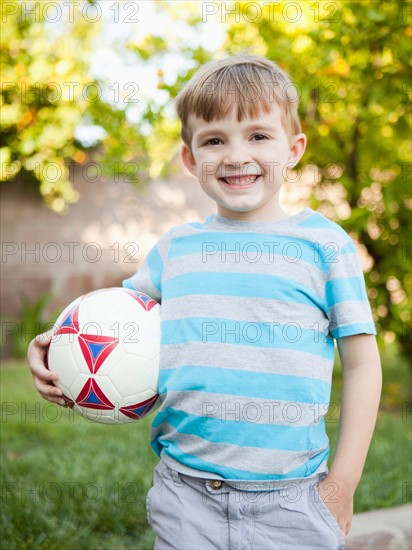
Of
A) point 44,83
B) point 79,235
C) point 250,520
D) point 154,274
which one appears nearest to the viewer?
point 250,520

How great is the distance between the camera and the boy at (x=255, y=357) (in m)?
1.74

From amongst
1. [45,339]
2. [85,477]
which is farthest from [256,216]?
[85,477]

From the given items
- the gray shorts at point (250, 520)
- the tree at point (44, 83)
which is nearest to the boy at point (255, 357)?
the gray shorts at point (250, 520)

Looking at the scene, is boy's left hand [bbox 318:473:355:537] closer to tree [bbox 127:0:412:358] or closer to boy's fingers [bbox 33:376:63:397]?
boy's fingers [bbox 33:376:63:397]

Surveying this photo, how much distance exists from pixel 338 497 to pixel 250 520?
25 centimetres

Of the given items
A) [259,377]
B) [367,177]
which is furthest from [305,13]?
[259,377]

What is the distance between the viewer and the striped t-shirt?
1752 millimetres

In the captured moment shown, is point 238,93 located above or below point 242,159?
above

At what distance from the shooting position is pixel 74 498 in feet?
10.2

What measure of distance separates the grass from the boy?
1.08m

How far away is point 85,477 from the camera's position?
340 centimetres

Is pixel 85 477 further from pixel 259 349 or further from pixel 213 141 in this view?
pixel 213 141

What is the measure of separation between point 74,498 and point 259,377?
1.73m

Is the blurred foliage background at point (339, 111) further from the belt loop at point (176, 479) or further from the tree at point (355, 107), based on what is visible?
the belt loop at point (176, 479)
